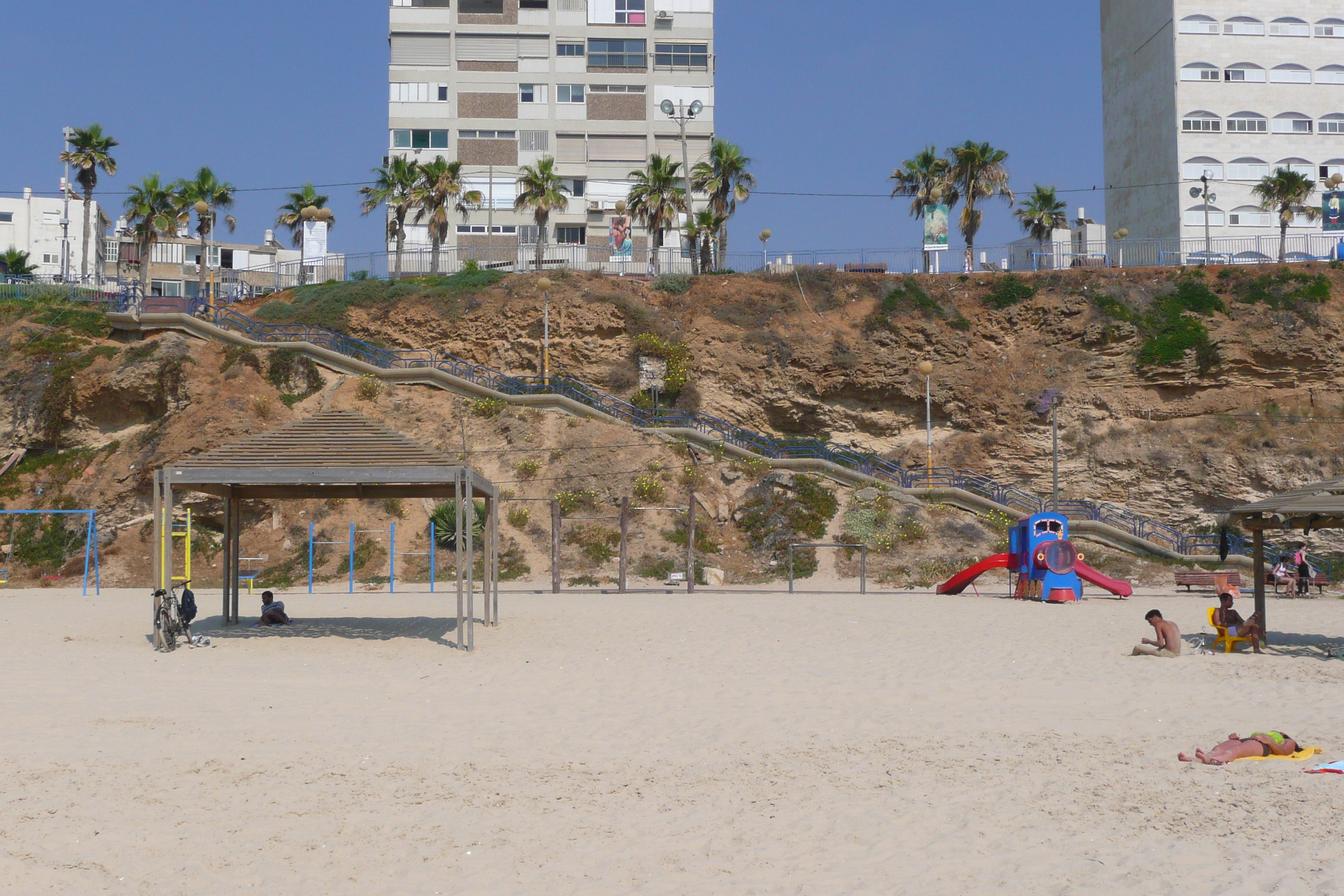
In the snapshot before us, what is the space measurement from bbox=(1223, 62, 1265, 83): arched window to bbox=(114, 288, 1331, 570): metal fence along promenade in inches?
1303

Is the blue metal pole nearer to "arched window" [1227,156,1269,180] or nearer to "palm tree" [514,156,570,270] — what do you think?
"palm tree" [514,156,570,270]

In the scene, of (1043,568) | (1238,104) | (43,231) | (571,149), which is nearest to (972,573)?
(1043,568)

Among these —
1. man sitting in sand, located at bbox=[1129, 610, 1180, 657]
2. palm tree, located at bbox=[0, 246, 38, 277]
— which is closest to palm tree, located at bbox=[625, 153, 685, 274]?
palm tree, located at bbox=[0, 246, 38, 277]

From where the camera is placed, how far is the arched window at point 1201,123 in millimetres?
59281

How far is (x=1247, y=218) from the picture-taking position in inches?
2386

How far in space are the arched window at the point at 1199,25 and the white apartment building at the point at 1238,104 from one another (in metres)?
0.04

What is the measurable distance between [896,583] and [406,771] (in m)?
21.6

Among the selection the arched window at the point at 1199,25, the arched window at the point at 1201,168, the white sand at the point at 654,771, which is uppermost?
the arched window at the point at 1199,25

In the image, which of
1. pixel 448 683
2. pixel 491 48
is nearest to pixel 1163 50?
pixel 491 48

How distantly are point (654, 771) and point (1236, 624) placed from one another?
37.4 ft

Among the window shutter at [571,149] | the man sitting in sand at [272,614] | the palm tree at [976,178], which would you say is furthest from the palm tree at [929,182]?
the man sitting in sand at [272,614]

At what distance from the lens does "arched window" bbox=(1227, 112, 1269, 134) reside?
59.6m

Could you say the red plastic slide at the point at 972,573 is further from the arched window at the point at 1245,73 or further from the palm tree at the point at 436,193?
the arched window at the point at 1245,73

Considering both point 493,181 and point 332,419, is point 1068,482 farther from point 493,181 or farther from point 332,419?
point 493,181
